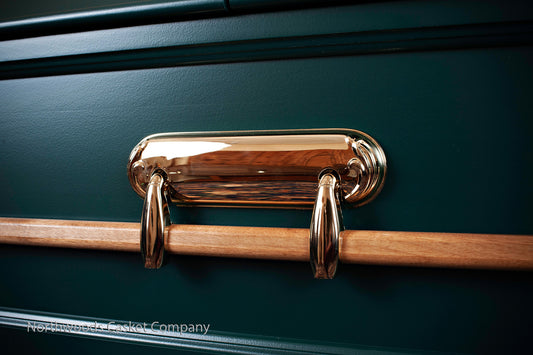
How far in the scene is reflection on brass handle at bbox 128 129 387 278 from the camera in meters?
0.26

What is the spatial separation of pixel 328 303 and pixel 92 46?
301 mm

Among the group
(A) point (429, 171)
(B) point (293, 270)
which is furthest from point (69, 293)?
(A) point (429, 171)

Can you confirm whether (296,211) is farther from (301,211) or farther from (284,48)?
(284,48)

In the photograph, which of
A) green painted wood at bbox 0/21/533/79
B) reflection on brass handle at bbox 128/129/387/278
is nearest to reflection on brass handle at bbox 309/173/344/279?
reflection on brass handle at bbox 128/129/387/278

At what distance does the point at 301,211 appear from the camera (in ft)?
0.93

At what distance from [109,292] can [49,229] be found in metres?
0.08

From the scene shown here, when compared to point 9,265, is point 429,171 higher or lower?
higher

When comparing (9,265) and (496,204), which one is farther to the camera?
(9,265)

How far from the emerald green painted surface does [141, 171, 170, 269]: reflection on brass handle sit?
37 millimetres

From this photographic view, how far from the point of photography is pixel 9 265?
35cm

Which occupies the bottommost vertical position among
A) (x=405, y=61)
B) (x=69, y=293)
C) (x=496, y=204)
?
(x=69, y=293)

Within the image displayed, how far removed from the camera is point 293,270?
287mm

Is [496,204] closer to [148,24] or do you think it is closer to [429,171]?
[429,171]

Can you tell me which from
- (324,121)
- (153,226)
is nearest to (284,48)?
(324,121)
